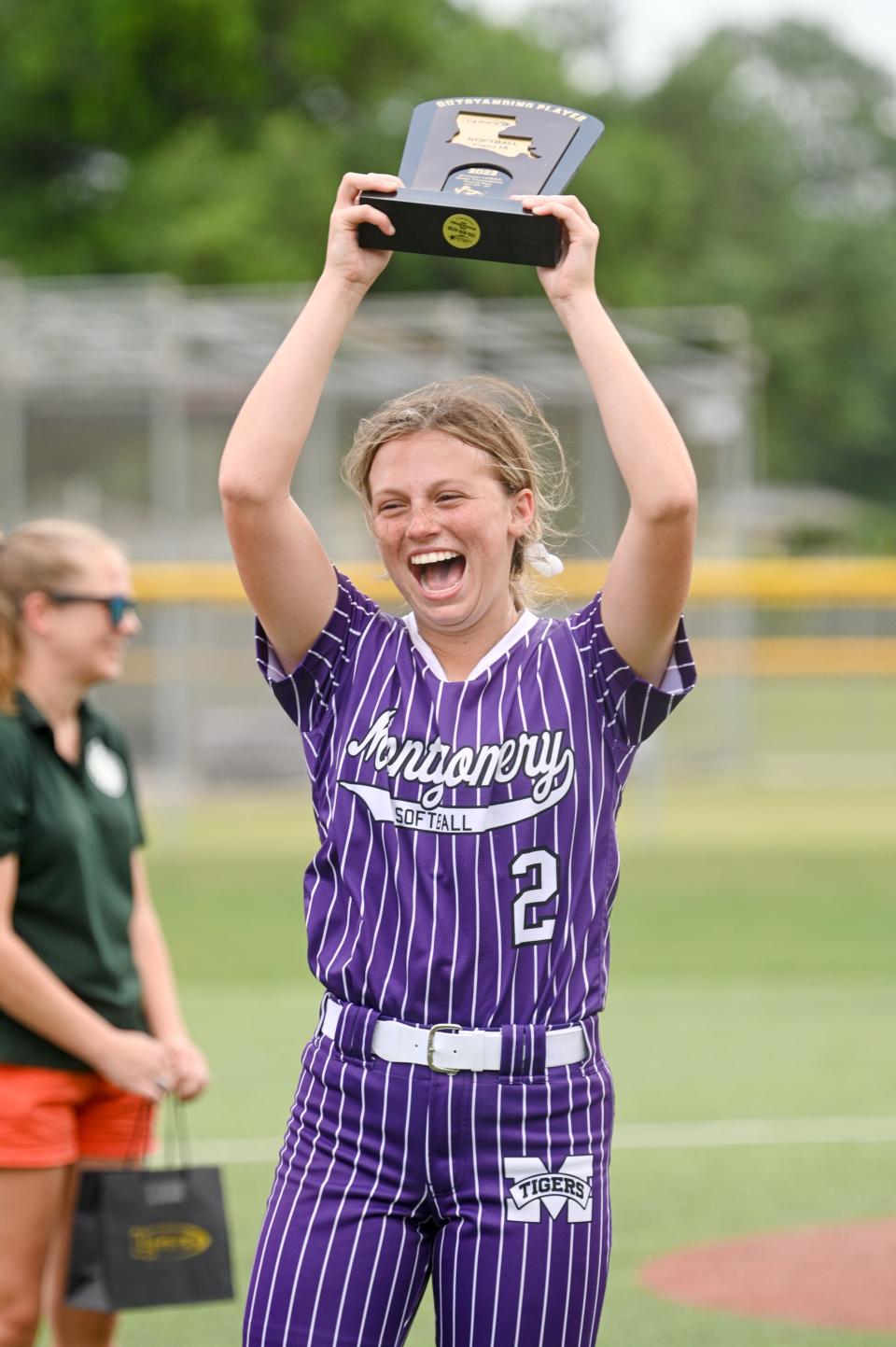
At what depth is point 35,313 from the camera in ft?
70.4

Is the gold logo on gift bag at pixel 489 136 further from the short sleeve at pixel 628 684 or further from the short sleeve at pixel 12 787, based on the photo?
the short sleeve at pixel 12 787

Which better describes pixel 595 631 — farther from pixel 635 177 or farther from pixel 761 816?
pixel 635 177

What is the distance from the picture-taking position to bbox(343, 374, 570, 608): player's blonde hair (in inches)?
117

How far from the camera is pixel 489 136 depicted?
2.93m

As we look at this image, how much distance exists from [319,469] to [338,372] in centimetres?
127

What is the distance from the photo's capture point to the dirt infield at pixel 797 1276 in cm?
513

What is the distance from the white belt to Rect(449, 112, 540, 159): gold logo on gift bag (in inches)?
52.4

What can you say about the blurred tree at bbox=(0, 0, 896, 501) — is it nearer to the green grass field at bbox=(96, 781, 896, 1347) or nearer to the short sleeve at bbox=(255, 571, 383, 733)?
the green grass field at bbox=(96, 781, 896, 1347)

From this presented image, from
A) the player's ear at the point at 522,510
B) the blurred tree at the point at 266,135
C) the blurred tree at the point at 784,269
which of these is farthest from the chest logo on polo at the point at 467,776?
the blurred tree at the point at 784,269

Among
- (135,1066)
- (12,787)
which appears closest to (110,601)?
(12,787)

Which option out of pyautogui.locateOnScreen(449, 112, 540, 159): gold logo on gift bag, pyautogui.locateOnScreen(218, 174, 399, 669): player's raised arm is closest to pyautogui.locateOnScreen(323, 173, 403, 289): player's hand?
pyautogui.locateOnScreen(218, 174, 399, 669): player's raised arm

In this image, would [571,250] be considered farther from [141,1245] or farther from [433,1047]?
[141,1245]

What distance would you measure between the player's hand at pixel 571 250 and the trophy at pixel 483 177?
0.01m

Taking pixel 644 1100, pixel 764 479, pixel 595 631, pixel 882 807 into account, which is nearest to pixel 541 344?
pixel 882 807
